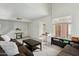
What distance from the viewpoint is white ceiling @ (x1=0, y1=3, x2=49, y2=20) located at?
1.94 metres

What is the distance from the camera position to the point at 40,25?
2072mm

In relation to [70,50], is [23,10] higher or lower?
higher

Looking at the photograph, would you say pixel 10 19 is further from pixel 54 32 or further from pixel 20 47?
pixel 54 32

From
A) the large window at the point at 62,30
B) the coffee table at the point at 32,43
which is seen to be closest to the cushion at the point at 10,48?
the coffee table at the point at 32,43

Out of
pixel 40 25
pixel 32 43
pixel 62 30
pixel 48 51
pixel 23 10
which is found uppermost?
pixel 23 10

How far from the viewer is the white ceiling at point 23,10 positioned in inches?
76.5

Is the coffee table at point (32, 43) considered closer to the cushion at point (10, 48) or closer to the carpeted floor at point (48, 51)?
the carpeted floor at point (48, 51)

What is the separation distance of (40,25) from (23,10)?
47 cm

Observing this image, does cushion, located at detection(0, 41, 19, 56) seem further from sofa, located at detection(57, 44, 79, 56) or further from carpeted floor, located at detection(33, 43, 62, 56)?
sofa, located at detection(57, 44, 79, 56)

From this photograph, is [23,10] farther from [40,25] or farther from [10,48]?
[10,48]

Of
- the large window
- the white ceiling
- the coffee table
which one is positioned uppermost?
the white ceiling

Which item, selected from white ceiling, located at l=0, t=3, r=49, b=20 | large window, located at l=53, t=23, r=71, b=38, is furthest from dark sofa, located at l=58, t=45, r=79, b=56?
white ceiling, located at l=0, t=3, r=49, b=20

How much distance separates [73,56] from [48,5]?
117 centimetres

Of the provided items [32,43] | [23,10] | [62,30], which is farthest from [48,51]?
[23,10]
